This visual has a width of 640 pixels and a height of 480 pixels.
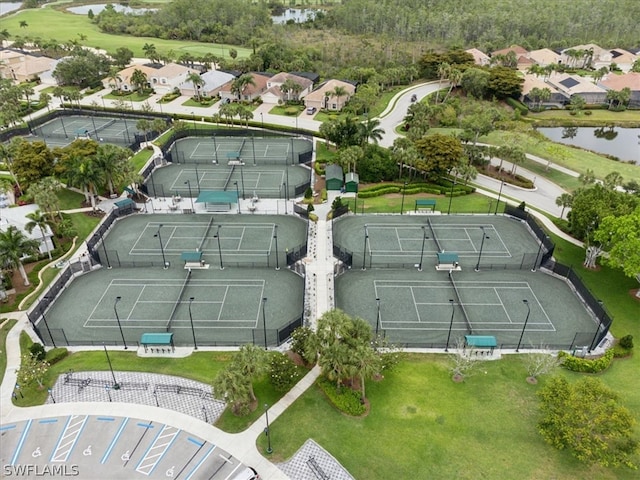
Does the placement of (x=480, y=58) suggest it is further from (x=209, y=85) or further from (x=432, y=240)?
(x=432, y=240)

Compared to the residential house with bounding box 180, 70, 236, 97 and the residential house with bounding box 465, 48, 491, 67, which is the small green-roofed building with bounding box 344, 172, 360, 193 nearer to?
the residential house with bounding box 180, 70, 236, 97

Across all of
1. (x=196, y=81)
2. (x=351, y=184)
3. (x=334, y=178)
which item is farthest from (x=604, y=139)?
(x=196, y=81)

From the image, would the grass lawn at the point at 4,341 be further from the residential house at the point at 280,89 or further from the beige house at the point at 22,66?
the beige house at the point at 22,66

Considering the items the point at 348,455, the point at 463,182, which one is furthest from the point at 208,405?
the point at 463,182

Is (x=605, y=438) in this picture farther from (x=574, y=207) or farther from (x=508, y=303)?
(x=574, y=207)

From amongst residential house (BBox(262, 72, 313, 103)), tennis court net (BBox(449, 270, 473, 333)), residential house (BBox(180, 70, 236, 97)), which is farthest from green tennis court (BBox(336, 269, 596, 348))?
residential house (BBox(180, 70, 236, 97))

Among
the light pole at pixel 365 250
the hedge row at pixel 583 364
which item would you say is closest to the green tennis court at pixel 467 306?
the light pole at pixel 365 250
